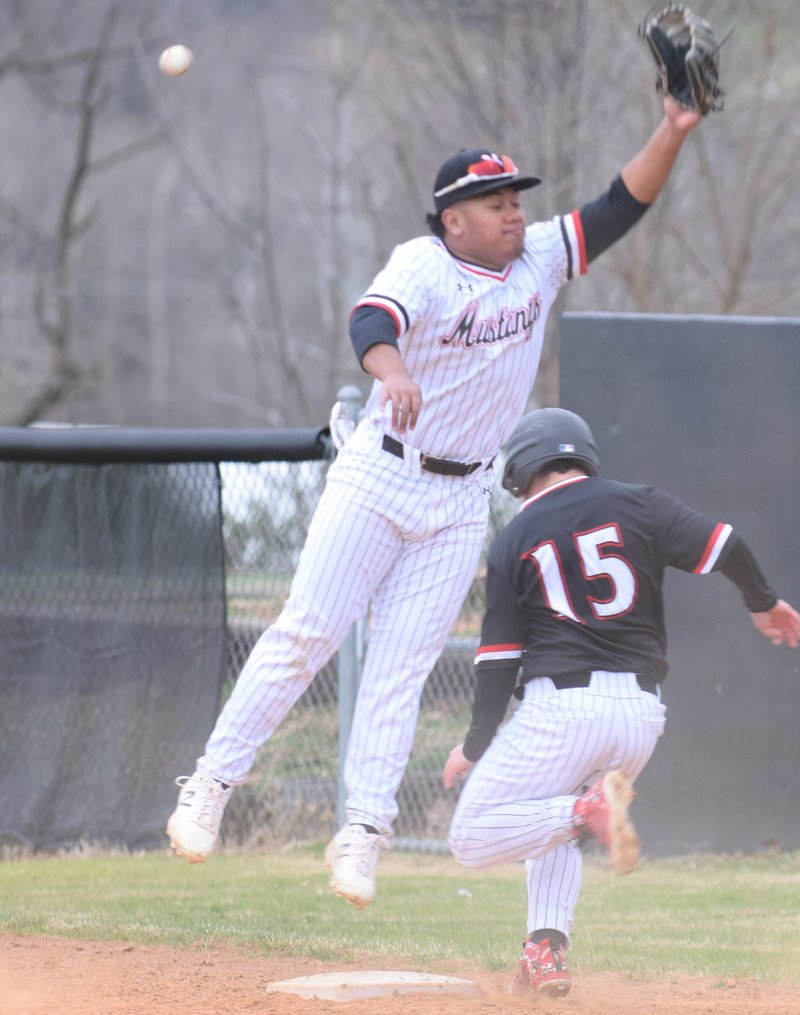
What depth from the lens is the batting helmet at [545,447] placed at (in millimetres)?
3982

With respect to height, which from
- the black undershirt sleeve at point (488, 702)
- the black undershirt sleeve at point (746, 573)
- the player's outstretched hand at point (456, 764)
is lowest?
the player's outstretched hand at point (456, 764)

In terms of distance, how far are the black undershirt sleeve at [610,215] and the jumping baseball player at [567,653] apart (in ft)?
2.73

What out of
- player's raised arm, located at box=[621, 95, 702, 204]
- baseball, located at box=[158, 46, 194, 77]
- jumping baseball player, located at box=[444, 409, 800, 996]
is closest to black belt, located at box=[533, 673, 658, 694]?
jumping baseball player, located at box=[444, 409, 800, 996]

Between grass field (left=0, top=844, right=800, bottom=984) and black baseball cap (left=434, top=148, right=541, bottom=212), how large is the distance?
2454 mm

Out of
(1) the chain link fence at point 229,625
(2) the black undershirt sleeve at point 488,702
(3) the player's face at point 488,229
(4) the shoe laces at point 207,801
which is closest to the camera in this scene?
(2) the black undershirt sleeve at point 488,702

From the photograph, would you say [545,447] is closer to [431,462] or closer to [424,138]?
[431,462]

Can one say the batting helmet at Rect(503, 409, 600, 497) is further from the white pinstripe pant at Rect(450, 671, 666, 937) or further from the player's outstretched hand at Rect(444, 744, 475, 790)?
the player's outstretched hand at Rect(444, 744, 475, 790)

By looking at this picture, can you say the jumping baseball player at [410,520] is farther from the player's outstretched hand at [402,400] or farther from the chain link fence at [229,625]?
the chain link fence at [229,625]

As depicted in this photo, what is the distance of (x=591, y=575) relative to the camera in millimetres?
3801

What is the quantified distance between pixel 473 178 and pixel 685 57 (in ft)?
2.37

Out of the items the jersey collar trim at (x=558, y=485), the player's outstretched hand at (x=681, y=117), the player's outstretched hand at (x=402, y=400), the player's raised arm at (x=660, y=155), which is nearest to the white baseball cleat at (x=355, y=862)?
the jersey collar trim at (x=558, y=485)

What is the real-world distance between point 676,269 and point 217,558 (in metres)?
6.48

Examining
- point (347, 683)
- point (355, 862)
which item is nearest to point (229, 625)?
point (347, 683)

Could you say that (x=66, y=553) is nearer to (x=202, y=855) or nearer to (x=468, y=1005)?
(x=202, y=855)
